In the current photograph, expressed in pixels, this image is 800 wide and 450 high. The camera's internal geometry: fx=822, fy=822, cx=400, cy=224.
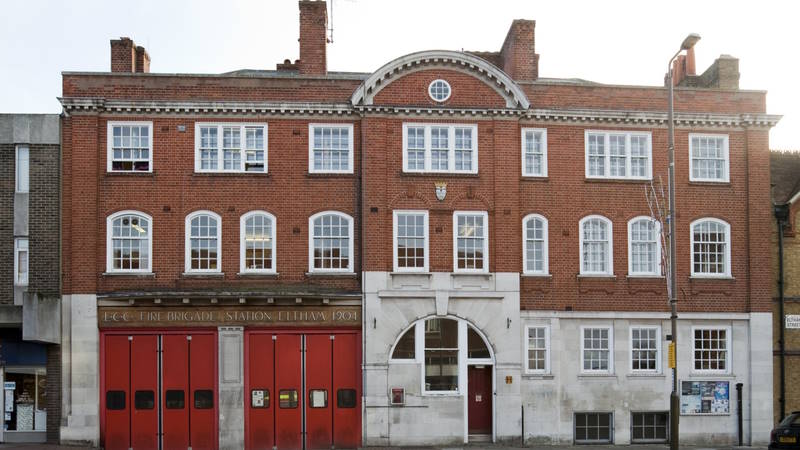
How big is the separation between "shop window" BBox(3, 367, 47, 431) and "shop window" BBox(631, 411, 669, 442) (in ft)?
61.1

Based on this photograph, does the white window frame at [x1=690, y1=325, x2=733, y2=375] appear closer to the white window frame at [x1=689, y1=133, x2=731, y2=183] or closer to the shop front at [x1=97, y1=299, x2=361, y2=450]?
the white window frame at [x1=689, y1=133, x2=731, y2=183]

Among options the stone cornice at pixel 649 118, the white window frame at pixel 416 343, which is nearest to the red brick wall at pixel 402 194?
the stone cornice at pixel 649 118

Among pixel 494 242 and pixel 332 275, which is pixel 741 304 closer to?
pixel 494 242

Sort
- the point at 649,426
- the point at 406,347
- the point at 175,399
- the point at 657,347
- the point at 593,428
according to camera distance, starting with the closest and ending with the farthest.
A: 1. the point at 175,399
2. the point at 406,347
3. the point at 593,428
4. the point at 649,426
5. the point at 657,347

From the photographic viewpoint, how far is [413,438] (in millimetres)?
25422

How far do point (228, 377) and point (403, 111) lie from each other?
9.97m

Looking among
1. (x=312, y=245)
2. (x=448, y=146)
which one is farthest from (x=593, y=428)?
(x=312, y=245)

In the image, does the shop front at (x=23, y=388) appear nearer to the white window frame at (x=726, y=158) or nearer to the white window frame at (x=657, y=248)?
the white window frame at (x=657, y=248)

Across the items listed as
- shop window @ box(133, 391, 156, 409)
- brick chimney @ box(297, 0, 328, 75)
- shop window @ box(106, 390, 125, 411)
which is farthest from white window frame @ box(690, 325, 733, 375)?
shop window @ box(106, 390, 125, 411)

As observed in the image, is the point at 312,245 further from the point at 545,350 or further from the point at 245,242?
the point at 545,350

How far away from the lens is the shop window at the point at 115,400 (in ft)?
82.5

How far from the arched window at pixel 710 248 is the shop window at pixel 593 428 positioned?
19.3 feet

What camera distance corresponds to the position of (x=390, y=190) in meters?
26.3

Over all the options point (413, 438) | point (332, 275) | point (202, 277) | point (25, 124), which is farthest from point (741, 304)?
point (25, 124)
